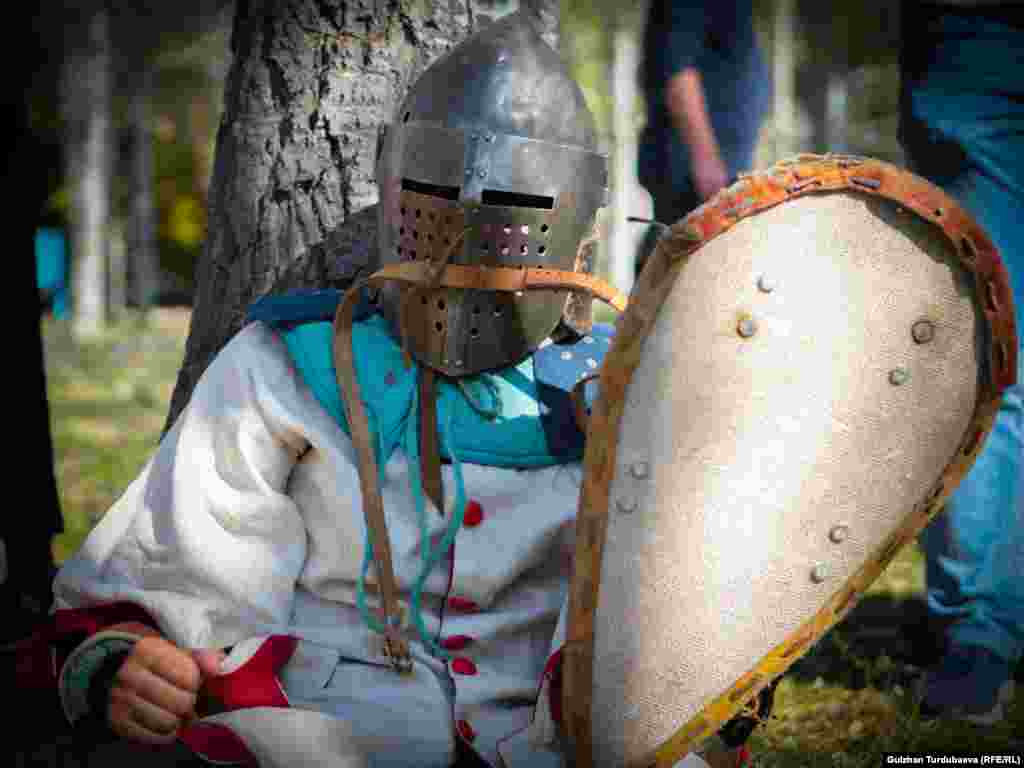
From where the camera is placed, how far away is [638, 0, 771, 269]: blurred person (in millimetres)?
3568

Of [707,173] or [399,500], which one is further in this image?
[707,173]

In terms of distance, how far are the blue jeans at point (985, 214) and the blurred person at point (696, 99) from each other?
0.84m

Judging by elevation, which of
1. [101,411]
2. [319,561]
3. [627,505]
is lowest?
[101,411]

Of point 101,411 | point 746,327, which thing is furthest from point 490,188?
point 101,411

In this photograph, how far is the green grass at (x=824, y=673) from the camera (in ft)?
8.56

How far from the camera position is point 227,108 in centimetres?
260

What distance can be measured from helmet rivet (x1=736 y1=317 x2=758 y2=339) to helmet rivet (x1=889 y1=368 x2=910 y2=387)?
21 cm

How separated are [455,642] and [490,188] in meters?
0.74

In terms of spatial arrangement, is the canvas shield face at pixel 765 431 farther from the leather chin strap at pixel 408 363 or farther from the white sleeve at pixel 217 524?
the white sleeve at pixel 217 524

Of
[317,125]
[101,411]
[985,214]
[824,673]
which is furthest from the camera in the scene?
[101,411]

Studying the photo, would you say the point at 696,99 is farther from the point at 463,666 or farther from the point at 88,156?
the point at 88,156

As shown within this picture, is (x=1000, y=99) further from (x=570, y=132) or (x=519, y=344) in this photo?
(x=519, y=344)

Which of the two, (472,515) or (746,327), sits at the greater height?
(746,327)

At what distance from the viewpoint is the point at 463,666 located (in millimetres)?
1915
